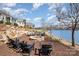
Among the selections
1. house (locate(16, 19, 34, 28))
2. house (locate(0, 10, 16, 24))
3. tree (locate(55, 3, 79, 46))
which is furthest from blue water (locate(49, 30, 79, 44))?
house (locate(0, 10, 16, 24))

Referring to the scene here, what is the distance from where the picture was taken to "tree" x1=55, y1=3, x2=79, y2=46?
5.78 ft

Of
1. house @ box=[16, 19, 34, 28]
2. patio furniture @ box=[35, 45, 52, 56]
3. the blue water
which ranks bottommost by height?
patio furniture @ box=[35, 45, 52, 56]

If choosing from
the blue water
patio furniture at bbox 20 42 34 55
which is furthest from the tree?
patio furniture at bbox 20 42 34 55

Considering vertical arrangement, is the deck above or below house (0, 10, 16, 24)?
below

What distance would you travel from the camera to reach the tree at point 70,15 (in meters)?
1.76

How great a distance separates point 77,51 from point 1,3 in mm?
793

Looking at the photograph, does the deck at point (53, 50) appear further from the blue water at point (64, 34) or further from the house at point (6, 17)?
the house at point (6, 17)

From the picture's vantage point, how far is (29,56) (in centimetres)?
175

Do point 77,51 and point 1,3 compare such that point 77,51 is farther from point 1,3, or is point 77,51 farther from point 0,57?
point 1,3

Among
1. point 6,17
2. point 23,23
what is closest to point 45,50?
point 23,23

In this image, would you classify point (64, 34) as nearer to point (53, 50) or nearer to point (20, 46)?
point (53, 50)

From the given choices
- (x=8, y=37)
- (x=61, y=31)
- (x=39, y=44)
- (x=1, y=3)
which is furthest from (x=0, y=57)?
(x=61, y=31)

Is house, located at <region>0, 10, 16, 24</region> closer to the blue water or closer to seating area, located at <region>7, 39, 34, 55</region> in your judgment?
seating area, located at <region>7, 39, 34, 55</region>

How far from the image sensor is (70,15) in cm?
178
